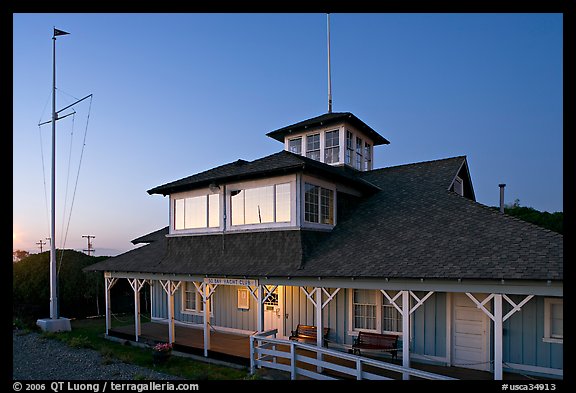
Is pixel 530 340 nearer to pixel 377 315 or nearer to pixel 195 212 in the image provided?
pixel 377 315

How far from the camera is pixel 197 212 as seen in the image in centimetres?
1368

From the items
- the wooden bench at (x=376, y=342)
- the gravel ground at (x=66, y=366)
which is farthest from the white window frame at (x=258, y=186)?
the gravel ground at (x=66, y=366)

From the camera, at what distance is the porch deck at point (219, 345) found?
900 centimetres

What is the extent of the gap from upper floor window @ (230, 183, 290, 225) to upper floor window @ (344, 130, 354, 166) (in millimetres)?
5098

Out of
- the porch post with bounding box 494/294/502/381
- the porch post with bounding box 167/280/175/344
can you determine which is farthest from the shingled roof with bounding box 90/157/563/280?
the porch post with bounding box 167/280/175/344

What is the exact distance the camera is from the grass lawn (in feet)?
31.4

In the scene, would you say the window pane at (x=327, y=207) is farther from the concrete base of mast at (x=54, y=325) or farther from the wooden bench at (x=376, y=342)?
the concrete base of mast at (x=54, y=325)

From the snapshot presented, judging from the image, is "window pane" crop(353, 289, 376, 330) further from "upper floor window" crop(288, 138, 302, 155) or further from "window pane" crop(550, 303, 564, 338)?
"upper floor window" crop(288, 138, 302, 155)

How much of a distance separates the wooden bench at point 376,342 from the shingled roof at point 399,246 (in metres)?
2.61

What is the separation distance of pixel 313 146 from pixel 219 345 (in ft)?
31.2
